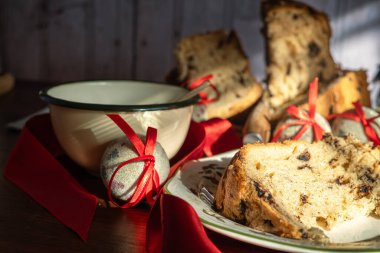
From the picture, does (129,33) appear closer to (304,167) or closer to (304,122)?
(304,122)

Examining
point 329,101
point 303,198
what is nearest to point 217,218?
point 303,198

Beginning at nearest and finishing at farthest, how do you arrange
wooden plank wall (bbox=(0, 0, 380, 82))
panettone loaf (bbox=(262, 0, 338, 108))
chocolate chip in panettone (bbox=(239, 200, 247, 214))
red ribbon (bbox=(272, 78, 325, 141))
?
chocolate chip in panettone (bbox=(239, 200, 247, 214))
red ribbon (bbox=(272, 78, 325, 141))
panettone loaf (bbox=(262, 0, 338, 108))
wooden plank wall (bbox=(0, 0, 380, 82))

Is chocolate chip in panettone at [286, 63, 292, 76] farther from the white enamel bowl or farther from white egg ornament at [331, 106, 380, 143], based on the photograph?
the white enamel bowl

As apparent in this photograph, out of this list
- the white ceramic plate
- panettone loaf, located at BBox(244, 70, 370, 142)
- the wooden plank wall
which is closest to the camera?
the white ceramic plate

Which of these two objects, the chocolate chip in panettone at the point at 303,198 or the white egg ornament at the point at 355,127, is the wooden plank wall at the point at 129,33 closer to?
the white egg ornament at the point at 355,127

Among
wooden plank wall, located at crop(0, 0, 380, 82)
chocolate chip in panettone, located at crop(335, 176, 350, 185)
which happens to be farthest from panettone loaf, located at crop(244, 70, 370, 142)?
wooden plank wall, located at crop(0, 0, 380, 82)
